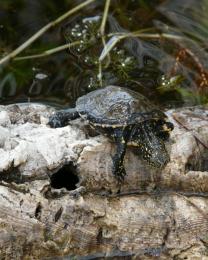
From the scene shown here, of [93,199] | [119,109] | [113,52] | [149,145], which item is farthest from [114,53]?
[93,199]

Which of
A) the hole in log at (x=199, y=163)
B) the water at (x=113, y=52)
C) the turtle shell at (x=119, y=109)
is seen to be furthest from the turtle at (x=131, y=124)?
the water at (x=113, y=52)

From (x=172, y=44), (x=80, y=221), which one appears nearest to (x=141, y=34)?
(x=172, y=44)

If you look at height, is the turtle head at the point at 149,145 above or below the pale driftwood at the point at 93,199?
above

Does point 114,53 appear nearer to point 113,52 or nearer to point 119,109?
point 113,52

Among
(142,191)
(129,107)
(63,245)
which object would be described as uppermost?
(129,107)

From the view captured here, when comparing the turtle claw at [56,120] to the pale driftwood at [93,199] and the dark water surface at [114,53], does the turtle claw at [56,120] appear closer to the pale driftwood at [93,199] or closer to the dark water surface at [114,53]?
the pale driftwood at [93,199]

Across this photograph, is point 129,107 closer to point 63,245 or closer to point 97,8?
point 63,245

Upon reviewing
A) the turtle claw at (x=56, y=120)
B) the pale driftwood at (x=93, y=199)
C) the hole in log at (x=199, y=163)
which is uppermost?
the turtle claw at (x=56, y=120)
